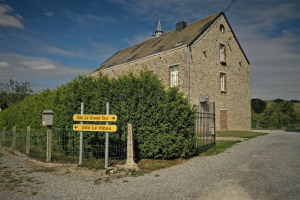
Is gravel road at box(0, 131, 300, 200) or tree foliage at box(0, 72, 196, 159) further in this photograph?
tree foliage at box(0, 72, 196, 159)

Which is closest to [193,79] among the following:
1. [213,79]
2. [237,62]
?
[213,79]

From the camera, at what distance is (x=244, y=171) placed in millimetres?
6344

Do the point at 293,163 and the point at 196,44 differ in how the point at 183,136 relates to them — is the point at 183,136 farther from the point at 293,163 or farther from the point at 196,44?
the point at 196,44

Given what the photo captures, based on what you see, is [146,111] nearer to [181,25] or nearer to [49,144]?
[49,144]

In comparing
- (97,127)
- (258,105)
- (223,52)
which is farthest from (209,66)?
(258,105)

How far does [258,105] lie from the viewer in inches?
2660

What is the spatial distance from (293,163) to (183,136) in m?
3.50

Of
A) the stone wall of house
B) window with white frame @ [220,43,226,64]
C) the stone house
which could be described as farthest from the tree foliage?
window with white frame @ [220,43,226,64]

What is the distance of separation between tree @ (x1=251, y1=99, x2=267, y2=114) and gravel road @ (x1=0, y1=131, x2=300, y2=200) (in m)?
64.1

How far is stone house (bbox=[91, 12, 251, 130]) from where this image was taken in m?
18.5

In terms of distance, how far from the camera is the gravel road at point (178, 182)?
464cm

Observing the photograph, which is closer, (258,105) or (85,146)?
(85,146)

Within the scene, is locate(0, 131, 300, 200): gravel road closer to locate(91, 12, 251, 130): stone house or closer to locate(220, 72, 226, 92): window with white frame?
locate(91, 12, 251, 130): stone house

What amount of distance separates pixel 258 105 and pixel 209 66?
55.1m
